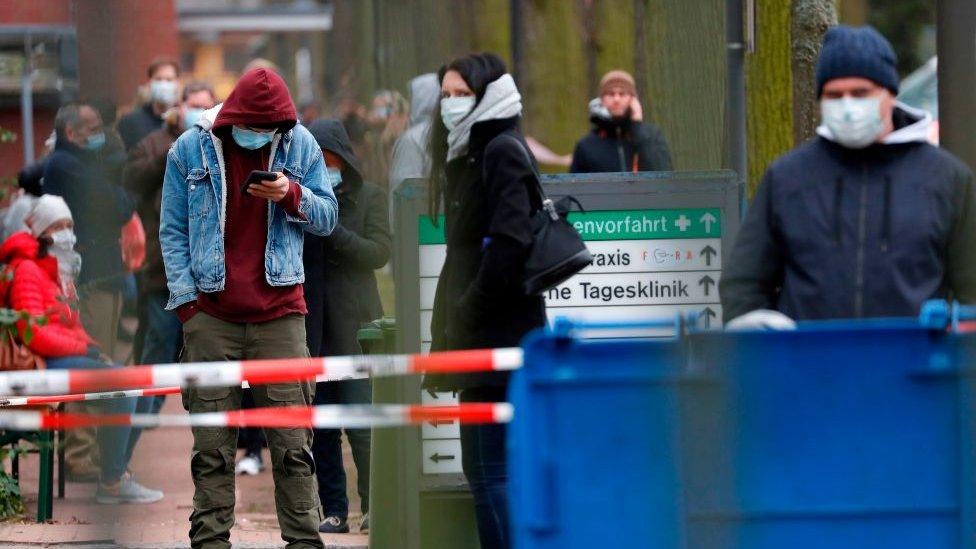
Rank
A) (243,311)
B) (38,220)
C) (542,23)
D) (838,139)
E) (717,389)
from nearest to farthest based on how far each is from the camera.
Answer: (717,389) → (838,139) → (243,311) → (38,220) → (542,23)

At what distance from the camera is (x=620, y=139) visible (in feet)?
33.9

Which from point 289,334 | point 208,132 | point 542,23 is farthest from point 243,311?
point 542,23

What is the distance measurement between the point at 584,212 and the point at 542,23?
12.0 m

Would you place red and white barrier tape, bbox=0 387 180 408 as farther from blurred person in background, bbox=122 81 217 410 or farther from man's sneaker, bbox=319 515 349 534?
blurred person in background, bbox=122 81 217 410

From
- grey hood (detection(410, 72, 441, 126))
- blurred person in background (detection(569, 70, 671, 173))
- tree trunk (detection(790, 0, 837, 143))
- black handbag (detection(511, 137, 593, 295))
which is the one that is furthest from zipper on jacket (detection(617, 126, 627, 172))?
black handbag (detection(511, 137, 593, 295))

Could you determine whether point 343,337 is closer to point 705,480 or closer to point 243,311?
point 243,311

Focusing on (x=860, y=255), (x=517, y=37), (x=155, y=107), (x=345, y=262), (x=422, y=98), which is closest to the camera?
(x=860, y=255)

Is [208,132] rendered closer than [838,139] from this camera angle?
No

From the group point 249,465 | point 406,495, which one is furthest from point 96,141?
point 249,465

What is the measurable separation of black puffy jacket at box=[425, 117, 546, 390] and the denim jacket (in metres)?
0.53

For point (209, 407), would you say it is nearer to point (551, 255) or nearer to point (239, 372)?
point (239, 372)

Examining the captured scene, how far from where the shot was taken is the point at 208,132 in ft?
18.5

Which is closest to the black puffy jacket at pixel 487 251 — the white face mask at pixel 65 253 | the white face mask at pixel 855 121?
the white face mask at pixel 855 121

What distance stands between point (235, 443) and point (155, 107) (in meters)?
4.19
